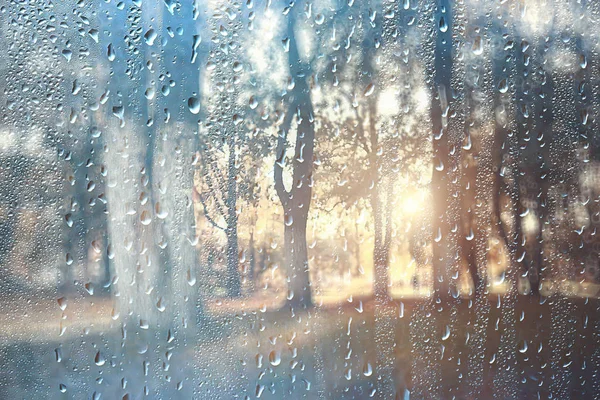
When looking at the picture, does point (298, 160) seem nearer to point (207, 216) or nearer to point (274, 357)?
Answer: point (207, 216)

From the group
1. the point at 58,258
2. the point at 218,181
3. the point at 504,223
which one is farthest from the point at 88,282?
the point at 504,223

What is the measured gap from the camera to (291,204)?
31.8 inches

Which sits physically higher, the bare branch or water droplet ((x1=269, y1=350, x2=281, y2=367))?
the bare branch

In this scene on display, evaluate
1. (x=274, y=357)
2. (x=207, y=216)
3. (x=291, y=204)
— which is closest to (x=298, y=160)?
(x=291, y=204)

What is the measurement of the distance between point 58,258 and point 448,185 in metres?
0.75

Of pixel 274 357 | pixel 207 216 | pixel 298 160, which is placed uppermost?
pixel 298 160

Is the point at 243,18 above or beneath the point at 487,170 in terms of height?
above

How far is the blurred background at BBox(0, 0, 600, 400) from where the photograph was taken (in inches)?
31.3

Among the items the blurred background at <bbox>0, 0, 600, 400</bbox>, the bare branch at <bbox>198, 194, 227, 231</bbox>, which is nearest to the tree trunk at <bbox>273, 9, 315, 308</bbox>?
the blurred background at <bbox>0, 0, 600, 400</bbox>

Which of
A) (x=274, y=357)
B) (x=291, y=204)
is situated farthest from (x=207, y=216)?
(x=274, y=357)

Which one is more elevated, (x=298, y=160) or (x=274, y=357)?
(x=298, y=160)

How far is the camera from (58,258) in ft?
2.62

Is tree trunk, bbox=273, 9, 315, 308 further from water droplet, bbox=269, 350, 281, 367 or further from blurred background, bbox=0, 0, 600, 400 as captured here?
water droplet, bbox=269, 350, 281, 367

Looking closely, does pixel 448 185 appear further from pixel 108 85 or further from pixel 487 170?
pixel 108 85
